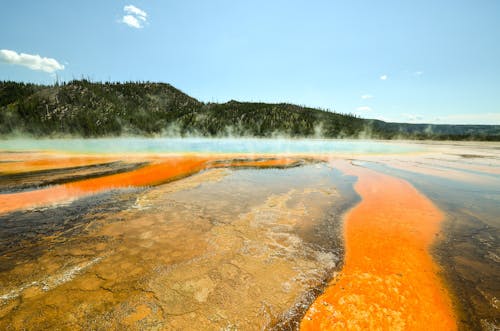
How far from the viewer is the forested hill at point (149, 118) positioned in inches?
3561

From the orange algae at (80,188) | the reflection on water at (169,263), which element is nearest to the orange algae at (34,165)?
the orange algae at (80,188)

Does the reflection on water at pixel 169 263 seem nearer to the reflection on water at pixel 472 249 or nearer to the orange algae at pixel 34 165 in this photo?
the reflection on water at pixel 472 249

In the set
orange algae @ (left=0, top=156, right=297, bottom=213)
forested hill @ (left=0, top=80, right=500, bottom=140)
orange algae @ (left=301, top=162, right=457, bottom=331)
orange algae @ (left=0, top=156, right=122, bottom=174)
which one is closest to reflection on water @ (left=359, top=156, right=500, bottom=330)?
orange algae @ (left=301, top=162, right=457, bottom=331)

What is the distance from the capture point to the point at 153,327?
9.44 feet

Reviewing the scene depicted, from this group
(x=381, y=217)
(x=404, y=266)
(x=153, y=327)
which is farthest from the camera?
(x=381, y=217)

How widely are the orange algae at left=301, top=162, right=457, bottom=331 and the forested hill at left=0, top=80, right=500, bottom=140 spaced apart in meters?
95.3

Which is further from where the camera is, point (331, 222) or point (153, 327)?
point (331, 222)

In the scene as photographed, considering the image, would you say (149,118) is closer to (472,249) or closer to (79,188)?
(79,188)

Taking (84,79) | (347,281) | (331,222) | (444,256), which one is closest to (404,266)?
(444,256)

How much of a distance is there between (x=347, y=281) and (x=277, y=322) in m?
1.55

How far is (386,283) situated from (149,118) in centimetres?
13178

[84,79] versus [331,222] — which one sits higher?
[84,79]

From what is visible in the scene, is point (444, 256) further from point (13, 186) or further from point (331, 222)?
point (13, 186)

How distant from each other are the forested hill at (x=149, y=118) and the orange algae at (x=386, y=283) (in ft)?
313
